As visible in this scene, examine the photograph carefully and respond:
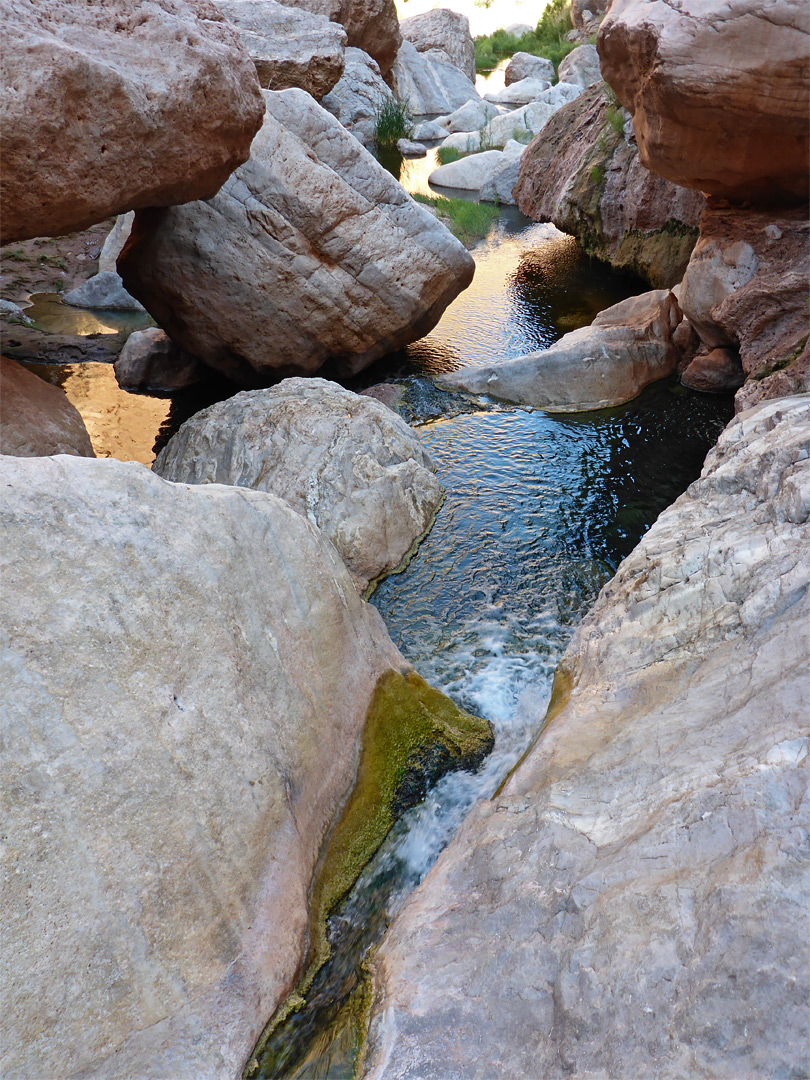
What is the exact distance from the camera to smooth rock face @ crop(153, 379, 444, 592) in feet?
17.7

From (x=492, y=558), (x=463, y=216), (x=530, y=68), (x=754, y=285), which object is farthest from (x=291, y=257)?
(x=530, y=68)

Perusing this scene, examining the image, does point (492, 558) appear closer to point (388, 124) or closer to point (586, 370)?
point (586, 370)

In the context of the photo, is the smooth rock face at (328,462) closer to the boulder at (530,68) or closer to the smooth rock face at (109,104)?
the smooth rock face at (109,104)

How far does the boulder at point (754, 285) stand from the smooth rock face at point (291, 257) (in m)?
2.61

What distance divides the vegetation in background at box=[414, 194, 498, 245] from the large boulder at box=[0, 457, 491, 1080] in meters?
11.9

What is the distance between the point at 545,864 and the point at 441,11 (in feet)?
108

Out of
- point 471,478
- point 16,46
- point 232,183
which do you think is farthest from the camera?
point 232,183

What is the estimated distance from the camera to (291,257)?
717 cm

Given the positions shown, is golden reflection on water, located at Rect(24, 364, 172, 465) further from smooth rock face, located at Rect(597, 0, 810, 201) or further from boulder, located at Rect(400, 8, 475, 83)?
boulder, located at Rect(400, 8, 475, 83)

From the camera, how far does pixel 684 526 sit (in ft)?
12.8

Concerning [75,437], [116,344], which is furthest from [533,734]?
[116,344]

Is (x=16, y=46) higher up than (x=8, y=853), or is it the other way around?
(x=16, y=46)

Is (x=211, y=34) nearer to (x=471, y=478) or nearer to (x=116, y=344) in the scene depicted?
(x=471, y=478)

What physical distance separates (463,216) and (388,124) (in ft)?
13.5
